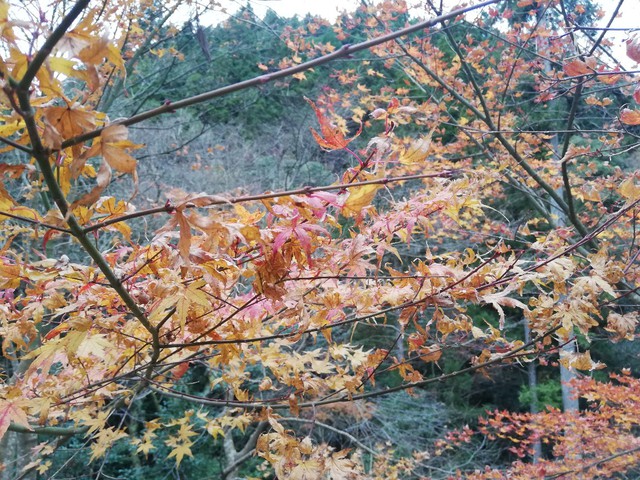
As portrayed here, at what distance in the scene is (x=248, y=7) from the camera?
134 inches

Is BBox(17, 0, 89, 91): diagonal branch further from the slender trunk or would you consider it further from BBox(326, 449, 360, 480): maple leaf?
the slender trunk

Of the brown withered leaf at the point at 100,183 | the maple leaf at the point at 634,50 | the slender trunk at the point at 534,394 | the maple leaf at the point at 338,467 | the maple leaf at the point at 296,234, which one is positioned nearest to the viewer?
the brown withered leaf at the point at 100,183

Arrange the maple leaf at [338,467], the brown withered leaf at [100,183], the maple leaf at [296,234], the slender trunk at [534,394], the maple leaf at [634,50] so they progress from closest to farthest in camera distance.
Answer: the brown withered leaf at [100,183]
the maple leaf at [296,234]
the maple leaf at [634,50]
the maple leaf at [338,467]
the slender trunk at [534,394]

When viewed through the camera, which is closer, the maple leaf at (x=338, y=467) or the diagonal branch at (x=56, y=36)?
the diagonal branch at (x=56, y=36)

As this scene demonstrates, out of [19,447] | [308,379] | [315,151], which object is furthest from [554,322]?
[315,151]

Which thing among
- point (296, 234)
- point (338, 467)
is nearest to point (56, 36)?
point (296, 234)

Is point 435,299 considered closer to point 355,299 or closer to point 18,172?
point 355,299

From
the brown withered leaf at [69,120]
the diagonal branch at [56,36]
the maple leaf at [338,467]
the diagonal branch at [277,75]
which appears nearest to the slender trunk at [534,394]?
the maple leaf at [338,467]

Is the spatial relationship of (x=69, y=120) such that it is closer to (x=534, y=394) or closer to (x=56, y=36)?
(x=56, y=36)

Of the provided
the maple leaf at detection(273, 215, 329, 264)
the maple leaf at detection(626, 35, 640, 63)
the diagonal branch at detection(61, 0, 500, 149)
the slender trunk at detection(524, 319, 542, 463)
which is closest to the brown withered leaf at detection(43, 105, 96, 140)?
the diagonal branch at detection(61, 0, 500, 149)

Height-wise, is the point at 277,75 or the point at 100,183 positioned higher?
the point at 277,75

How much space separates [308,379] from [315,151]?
24.2 ft

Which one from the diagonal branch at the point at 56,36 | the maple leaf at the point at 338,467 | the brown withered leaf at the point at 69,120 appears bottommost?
the maple leaf at the point at 338,467

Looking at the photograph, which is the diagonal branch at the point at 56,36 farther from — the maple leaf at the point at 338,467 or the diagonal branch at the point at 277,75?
the maple leaf at the point at 338,467
